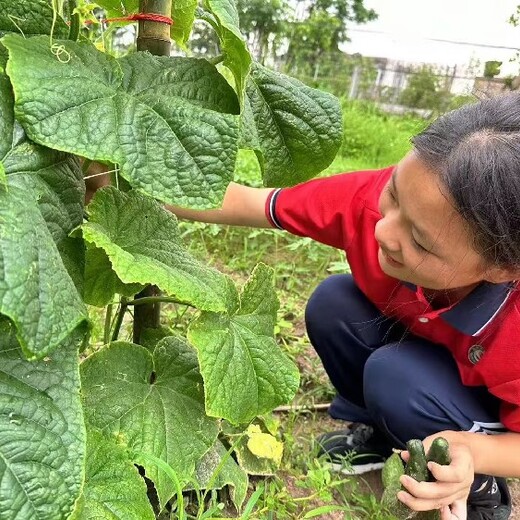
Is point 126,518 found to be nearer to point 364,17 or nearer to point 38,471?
point 38,471

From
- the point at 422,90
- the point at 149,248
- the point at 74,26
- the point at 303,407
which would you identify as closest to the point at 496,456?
the point at 303,407

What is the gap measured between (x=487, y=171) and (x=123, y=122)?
1.91 ft

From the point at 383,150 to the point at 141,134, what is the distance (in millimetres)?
4127

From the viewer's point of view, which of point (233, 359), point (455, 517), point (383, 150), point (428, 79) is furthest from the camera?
point (428, 79)

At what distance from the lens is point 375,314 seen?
1581 millimetres

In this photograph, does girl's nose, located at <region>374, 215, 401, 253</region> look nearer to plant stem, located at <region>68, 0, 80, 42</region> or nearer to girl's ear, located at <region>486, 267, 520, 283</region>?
girl's ear, located at <region>486, 267, 520, 283</region>

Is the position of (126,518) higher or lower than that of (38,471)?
lower

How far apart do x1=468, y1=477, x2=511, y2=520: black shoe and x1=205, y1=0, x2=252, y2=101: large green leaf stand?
1081 millimetres

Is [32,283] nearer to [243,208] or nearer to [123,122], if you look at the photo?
[123,122]

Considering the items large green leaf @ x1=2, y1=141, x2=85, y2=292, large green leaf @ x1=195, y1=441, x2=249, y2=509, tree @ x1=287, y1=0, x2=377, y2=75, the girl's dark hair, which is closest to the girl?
the girl's dark hair

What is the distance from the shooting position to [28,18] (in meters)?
0.78

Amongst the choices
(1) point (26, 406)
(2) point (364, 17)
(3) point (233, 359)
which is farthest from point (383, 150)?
(2) point (364, 17)

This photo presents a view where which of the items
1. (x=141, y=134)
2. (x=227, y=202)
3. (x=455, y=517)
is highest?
(x=141, y=134)

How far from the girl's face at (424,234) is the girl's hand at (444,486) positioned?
33 centimetres
